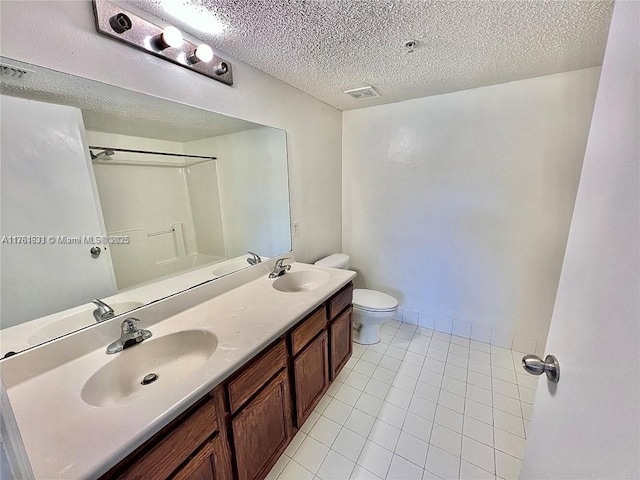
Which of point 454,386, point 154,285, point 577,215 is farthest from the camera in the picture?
point 454,386

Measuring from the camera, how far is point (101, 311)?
3.52ft

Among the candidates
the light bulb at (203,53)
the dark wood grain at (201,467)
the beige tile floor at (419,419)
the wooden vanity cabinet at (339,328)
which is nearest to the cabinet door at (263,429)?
the dark wood grain at (201,467)

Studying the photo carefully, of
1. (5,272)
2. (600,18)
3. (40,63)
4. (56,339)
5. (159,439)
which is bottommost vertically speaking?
(159,439)

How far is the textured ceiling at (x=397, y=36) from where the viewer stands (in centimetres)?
112

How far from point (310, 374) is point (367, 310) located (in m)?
0.86

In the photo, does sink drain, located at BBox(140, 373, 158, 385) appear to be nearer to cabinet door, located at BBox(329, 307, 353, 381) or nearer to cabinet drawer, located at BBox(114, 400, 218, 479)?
cabinet drawer, located at BBox(114, 400, 218, 479)

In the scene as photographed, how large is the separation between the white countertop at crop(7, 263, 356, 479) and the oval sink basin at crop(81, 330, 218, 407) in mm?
24

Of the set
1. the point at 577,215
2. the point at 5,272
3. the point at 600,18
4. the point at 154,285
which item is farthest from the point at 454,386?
the point at 5,272

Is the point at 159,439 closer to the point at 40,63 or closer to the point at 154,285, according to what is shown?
the point at 154,285

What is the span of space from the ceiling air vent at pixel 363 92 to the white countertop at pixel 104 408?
173 centimetres

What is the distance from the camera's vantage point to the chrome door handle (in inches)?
26.3

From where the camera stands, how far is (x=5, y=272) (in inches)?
34.0

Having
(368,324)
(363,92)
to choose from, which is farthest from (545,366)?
(363,92)

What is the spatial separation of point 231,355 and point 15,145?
3.27 ft
